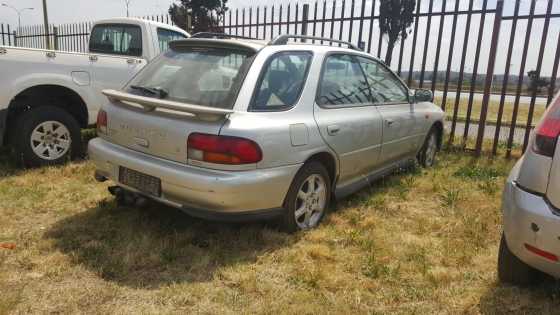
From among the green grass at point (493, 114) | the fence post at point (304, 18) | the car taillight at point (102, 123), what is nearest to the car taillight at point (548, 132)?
the car taillight at point (102, 123)

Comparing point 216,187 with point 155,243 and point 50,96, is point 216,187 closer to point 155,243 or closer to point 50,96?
point 155,243

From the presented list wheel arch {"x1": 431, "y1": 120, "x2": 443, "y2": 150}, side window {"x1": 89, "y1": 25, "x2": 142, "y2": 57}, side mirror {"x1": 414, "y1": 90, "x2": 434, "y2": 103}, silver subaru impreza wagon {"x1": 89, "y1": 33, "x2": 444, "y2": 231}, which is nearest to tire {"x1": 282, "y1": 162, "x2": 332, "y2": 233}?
silver subaru impreza wagon {"x1": 89, "y1": 33, "x2": 444, "y2": 231}

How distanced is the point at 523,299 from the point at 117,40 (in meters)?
5.99

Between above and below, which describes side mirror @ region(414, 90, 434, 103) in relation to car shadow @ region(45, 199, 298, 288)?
above

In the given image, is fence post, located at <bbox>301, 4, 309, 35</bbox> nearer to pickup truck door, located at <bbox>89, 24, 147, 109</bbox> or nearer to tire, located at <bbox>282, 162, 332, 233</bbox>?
pickup truck door, located at <bbox>89, 24, 147, 109</bbox>

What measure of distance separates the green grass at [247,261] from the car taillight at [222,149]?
76cm

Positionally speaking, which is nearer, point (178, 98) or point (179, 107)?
point (179, 107)

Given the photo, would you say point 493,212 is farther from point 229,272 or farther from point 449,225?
point 229,272

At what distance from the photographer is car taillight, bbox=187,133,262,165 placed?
295cm

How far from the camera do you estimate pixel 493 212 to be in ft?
14.4

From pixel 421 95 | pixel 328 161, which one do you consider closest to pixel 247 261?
pixel 328 161

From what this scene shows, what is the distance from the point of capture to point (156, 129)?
3184 mm

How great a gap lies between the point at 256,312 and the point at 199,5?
32371 millimetres

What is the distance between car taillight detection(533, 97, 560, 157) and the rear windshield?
6.15ft
